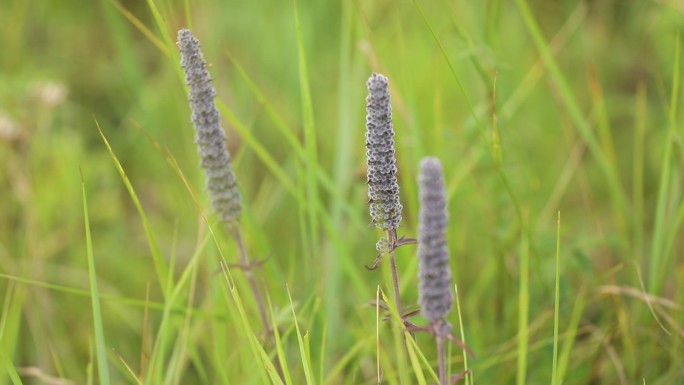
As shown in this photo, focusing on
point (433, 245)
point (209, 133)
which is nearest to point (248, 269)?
point (209, 133)

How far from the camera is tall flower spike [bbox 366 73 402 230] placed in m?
1.57

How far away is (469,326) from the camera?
307cm

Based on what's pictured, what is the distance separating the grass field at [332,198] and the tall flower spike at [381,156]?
0.34 m

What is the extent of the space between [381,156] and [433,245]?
27 cm

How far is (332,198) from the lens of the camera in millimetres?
3352

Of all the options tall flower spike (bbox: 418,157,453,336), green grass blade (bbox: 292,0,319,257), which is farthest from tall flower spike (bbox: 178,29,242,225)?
tall flower spike (bbox: 418,157,453,336)

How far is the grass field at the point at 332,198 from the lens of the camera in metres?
2.61

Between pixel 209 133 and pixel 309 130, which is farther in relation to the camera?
pixel 309 130

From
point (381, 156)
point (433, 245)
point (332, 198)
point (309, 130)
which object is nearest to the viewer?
point (433, 245)

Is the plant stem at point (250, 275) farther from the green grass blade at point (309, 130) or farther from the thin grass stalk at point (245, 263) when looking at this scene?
the green grass blade at point (309, 130)

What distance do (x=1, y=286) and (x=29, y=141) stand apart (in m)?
0.74

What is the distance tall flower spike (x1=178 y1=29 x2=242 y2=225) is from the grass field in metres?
0.15

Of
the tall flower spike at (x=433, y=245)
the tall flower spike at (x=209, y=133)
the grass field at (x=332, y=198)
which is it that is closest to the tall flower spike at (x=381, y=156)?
the tall flower spike at (x=433, y=245)

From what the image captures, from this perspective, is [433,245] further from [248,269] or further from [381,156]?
[248,269]
